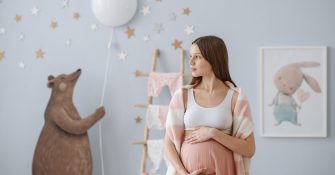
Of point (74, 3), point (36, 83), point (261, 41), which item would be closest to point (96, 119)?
point (36, 83)

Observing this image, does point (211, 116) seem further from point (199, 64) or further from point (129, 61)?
point (129, 61)

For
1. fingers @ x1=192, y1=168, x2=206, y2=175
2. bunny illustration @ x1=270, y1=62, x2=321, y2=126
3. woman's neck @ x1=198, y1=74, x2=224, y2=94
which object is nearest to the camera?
fingers @ x1=192, y1=168, x2=206, y2=175

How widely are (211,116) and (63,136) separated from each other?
1.67 meters

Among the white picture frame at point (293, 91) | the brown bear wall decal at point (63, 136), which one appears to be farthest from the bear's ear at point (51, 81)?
the white picture frame at point (293, 91)

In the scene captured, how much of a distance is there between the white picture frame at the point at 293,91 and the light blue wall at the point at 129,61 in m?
0.05

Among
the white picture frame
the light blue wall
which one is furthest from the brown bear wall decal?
the white picture frame

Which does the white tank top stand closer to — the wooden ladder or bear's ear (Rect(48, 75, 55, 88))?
the wooden ladder

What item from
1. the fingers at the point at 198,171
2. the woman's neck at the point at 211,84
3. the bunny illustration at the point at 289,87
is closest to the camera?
the fingers at the point at 198,171

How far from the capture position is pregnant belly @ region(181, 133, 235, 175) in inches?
74.9

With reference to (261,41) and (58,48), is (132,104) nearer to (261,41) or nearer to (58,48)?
(58,48)

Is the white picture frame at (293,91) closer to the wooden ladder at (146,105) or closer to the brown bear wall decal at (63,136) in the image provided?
the wooden ladder at (146,105)

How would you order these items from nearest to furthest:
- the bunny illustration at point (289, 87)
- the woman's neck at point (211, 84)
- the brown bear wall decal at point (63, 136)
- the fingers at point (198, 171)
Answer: the fingers at point (198, 171) → the woman's neck at point (211, 84) → the brown bear wall decal at point (63, 136) → the bunny illustration at point (289, 87)

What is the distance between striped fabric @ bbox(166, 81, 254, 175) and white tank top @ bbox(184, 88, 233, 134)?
1.0 inches

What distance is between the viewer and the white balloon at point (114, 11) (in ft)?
11.4
